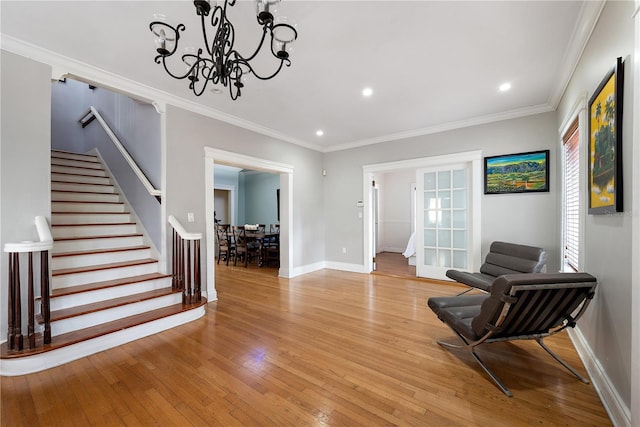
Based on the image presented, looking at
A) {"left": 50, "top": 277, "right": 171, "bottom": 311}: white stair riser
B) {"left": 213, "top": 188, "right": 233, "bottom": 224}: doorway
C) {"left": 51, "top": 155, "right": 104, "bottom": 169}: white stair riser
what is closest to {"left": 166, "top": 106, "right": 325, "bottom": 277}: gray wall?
{"left": 50, "top": 277, "right": 171, "bottom": 311}: white stair riser

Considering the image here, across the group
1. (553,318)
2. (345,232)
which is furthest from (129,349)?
(345,232)

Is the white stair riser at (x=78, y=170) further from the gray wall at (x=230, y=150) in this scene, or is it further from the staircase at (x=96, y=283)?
the gray wall at (x=230, y=150)

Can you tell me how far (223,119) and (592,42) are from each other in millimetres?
4004

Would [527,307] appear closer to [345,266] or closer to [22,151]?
[345,266]

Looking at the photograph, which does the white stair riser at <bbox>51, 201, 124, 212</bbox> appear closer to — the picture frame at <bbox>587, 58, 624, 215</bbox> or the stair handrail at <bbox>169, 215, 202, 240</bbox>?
the stair handrail at <bbox>169, 215, 202, 240</bbox>

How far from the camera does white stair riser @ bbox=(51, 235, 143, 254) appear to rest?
3049mm

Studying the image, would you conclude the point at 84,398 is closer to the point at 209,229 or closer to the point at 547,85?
the point at 209,229

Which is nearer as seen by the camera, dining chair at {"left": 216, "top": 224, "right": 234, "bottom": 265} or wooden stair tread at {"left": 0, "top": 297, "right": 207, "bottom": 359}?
wooden stair tread at {"left": 0, "top": 297, "right": 207, "bottom": 359}

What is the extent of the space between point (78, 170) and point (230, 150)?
270 cm

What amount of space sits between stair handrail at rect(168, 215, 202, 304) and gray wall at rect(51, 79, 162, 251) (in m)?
0.37

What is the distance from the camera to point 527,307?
1.75m

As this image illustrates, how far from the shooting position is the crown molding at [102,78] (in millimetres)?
2299

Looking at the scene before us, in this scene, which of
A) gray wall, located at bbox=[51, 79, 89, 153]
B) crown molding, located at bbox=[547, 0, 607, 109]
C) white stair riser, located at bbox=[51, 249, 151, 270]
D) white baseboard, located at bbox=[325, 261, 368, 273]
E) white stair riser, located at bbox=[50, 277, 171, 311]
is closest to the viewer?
crown molding, located at bbox=[547, 0, 607, 109]

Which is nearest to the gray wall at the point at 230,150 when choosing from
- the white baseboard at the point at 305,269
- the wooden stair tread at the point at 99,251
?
the white baseboard at the point at 305,269
